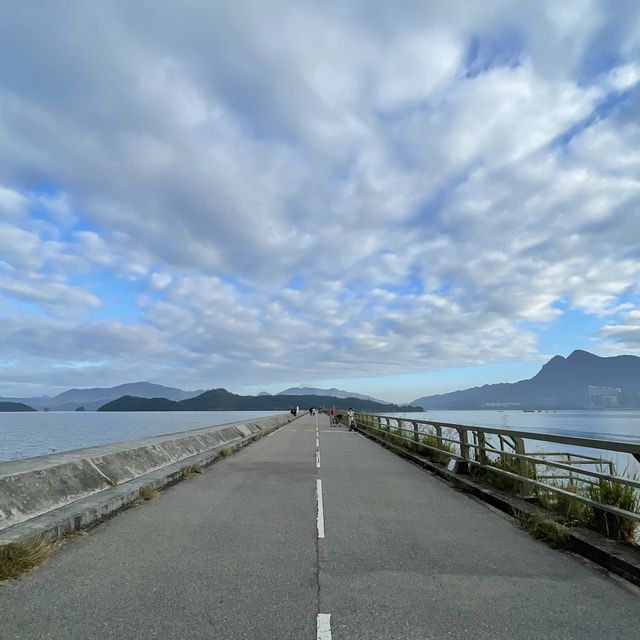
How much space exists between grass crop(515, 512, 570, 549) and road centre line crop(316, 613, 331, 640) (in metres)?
3.85

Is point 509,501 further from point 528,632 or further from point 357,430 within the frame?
point 357,430

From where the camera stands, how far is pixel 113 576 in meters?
5.16

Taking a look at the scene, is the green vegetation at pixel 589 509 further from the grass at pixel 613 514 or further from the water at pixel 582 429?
the water at pixel 582 429

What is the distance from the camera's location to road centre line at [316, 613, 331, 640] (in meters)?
3.84

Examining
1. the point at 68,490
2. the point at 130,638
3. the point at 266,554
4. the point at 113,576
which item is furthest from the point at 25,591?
the point at 68,490

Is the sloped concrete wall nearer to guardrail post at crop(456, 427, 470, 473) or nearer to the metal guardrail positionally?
the metal guardrail

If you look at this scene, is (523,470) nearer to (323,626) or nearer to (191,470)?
(323,626)

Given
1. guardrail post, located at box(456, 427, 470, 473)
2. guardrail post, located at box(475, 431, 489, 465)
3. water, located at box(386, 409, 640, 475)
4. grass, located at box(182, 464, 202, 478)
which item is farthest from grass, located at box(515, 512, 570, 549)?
grass, located at box(182, 464, 202, 478)

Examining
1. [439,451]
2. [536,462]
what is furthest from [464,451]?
[536,462]

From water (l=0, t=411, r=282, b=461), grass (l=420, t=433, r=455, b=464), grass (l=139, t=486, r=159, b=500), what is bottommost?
grass (l=139, t=486, r=159, b=500)

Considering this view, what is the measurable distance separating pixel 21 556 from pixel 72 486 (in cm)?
304

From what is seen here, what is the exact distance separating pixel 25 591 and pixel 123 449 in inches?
272

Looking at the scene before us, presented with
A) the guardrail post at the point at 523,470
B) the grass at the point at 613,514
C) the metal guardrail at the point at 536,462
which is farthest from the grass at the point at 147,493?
the grass at the point at 613,514

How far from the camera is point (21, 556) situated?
17.3 feet
